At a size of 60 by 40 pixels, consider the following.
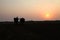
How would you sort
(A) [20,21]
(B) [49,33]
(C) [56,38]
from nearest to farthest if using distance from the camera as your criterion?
(C) [56,38], (B) [49,33], (A) [20,21]

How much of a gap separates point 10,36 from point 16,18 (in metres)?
6.90

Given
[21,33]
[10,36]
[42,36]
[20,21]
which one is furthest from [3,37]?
[20,21]

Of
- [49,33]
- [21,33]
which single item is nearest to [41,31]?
[49,33]

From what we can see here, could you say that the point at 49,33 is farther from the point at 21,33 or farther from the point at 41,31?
the point at 21,33

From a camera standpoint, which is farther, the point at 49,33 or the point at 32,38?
the point at 49,33

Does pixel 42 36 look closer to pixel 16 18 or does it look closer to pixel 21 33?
pixel 21 33

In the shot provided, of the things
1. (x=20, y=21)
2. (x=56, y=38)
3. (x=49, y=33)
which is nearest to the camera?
(x=56, y=38)

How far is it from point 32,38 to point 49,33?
1.54 meters

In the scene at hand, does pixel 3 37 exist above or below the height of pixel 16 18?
below

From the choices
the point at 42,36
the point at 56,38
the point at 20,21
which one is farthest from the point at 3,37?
the point at 20,21

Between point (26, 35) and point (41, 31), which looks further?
point (41, 31)

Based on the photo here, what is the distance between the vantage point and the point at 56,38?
11031mm

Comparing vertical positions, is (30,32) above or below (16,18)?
below

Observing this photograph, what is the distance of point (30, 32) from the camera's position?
12258 millimetres
